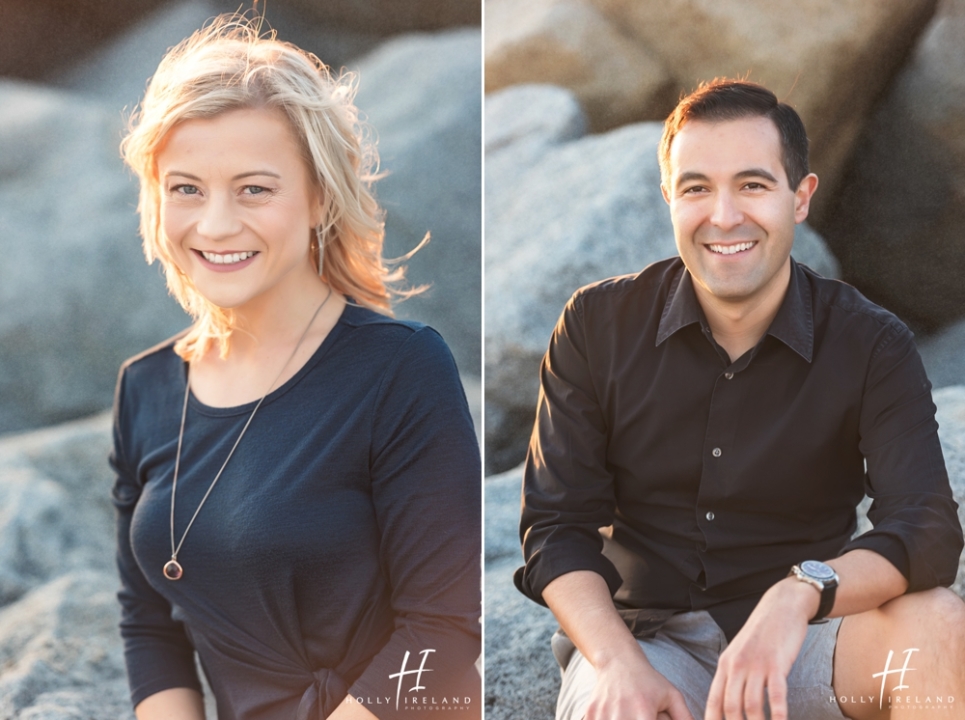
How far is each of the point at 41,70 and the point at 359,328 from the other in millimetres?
1194

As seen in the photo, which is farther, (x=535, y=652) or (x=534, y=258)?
(x=534, y=258)

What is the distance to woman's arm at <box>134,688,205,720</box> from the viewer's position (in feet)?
7.30

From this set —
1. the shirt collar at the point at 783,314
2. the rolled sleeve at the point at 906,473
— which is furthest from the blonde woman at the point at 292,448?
the rolled sleeve at the point at 906,473

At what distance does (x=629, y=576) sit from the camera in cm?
215

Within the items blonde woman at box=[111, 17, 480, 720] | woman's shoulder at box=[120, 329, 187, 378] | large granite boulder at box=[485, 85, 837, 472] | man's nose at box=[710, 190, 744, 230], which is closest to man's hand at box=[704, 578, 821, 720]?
blonde woman at box=[111, 17, 480, 720]

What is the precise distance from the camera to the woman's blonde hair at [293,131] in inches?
81.7

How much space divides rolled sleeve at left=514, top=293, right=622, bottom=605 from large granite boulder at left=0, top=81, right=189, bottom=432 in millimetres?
1102

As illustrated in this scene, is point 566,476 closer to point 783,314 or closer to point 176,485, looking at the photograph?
point 783,314

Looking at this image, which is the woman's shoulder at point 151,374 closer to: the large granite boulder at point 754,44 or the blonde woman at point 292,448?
the blonde woman at point 292,448

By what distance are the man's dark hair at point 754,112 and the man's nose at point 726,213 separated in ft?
0.45

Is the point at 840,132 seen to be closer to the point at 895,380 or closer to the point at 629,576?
the point at 895,380

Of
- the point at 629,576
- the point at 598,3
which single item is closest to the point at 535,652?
the point at 629,576

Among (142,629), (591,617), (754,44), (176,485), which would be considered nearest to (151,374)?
(176,485)

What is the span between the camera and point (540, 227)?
2.55 meters
